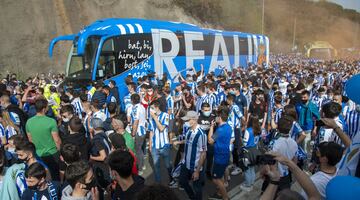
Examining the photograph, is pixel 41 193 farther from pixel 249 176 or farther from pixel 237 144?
pixel 237 144

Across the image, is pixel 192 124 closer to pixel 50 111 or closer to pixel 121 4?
pixel 50 111

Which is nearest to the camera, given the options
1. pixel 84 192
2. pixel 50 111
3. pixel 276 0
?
pixel 84 192

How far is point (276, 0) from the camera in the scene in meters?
79.7

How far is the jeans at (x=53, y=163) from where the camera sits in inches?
207

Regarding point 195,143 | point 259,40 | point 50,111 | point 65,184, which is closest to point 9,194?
point 65,184

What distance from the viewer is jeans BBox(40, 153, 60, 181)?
525 centimetres

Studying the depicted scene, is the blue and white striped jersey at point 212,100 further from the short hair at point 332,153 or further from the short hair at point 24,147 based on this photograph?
the short hair at point 332,153

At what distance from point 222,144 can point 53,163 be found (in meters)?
2.78

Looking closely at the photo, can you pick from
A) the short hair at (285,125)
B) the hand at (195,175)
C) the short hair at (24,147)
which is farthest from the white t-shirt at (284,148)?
the short hair at (24,147)

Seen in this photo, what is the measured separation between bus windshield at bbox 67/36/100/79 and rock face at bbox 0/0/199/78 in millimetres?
13629

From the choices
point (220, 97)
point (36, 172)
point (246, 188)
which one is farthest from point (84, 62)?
point (36, 172)

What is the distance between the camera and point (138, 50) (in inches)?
520

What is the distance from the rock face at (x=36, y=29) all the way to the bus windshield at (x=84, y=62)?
13.6 meters

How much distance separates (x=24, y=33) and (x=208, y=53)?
51.7 ft
